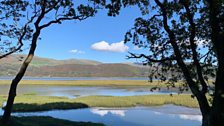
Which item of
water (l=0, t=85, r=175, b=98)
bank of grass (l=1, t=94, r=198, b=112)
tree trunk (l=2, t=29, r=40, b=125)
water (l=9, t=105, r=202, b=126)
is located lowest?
water (l=9, t=105, r=202, b=126)

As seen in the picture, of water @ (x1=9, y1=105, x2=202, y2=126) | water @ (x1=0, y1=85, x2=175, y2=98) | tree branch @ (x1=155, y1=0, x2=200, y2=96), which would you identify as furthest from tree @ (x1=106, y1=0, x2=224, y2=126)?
water @ (x1=0, y1=85, x2=175, y2=98)

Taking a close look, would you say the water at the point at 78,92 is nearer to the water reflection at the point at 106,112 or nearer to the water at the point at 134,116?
the water reflection at the point at 106,112

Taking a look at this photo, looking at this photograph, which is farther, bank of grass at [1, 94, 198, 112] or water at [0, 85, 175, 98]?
water at [0, 85, 175, 98]

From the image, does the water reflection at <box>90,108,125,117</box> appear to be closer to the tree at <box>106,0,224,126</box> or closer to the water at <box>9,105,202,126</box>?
the water at <box>9,105,202,126</box>

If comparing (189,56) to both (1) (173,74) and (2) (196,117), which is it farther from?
(2) (196,117)

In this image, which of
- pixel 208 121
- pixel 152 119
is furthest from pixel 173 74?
pixel 152 119

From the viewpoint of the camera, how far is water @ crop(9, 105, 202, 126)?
3719 centimetres

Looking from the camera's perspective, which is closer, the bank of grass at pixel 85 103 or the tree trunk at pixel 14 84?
the tree trunk at pixel 14 84

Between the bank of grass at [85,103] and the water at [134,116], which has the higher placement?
the bank of grass at [85,103]

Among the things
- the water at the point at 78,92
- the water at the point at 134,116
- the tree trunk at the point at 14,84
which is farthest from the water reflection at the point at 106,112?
the water at the point at 78,92

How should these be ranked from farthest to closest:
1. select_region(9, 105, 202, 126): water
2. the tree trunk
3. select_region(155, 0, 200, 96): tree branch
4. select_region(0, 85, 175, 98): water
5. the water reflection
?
select_region(0, 85, 175, 98): water, the water reflection, select_region(9, 105, 202, 126): water, the tree trunk, select_region(155, 0, 200, 96): tree branch

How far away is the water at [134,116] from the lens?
37.2 metres

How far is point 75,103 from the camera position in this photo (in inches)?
1982

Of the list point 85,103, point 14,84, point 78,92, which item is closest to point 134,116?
point 85,103
